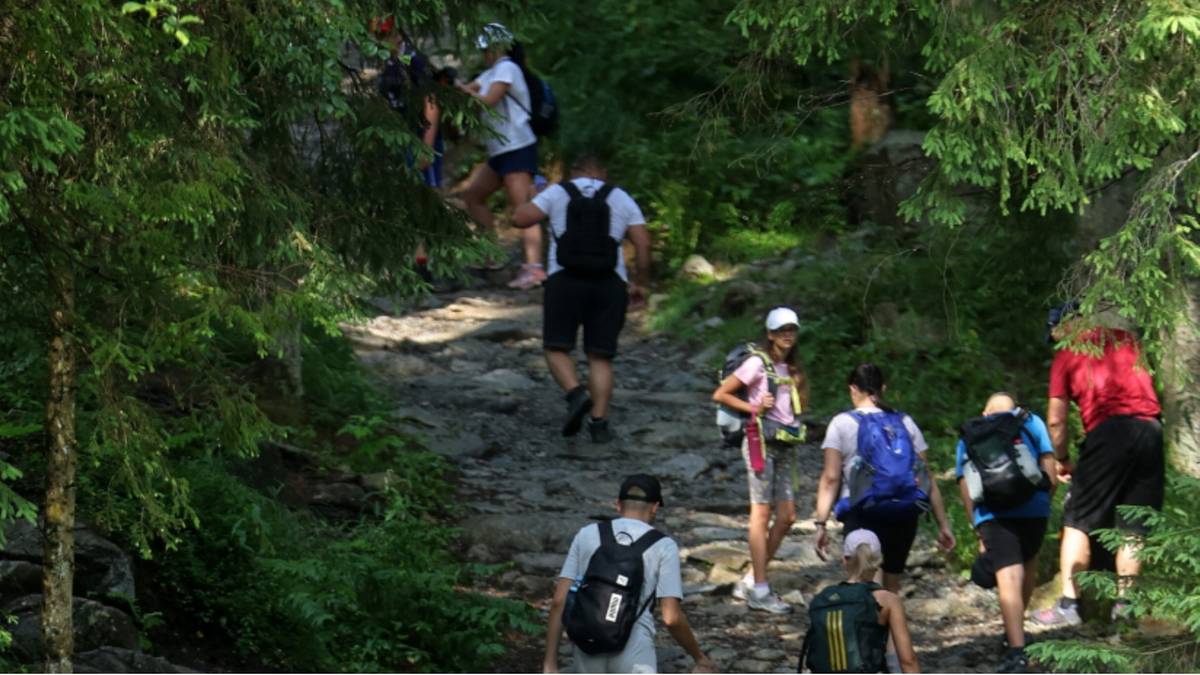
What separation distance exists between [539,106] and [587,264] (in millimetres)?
3580

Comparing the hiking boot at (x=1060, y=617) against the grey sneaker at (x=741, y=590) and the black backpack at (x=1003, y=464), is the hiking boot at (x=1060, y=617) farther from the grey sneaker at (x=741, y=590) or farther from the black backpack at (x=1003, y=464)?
the grey sneaker at (x=741, y=590)

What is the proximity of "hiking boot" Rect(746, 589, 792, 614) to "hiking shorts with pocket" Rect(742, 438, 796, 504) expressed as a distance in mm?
630

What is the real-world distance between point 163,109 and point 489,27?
13.4 ft

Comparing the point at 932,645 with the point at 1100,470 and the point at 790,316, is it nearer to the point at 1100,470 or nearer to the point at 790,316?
the point at 1100,470

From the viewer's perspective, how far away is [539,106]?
15.8 metres

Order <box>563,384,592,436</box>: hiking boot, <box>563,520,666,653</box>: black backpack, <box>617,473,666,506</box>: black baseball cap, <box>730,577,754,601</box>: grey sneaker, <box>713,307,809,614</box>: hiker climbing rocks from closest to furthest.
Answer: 1. <box>563,520,666,653</box>: black backpack
2. <box>617,473,666,506</box>: black baseball cap
3. <box>713,307,809,614</box>: hiker climbing rocks
4. <box>730,577,754,601</box>: grey sneaker
5. <box>563,384,592,436</box>: hiking boot

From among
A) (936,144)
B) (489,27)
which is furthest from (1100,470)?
(489,27)

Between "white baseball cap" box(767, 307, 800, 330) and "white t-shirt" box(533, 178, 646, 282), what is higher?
"white t-shirt" box(533, 178, 646, 282)

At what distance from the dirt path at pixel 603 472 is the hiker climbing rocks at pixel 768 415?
2.16 ft

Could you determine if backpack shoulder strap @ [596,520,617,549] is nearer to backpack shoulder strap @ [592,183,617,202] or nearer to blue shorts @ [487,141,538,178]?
backpack shoulder strap @ [592,183,617,202]

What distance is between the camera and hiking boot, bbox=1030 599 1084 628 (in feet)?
34.4

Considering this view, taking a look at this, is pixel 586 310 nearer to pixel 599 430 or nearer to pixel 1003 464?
pixel 599 430

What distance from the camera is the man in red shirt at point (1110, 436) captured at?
9.80 metres

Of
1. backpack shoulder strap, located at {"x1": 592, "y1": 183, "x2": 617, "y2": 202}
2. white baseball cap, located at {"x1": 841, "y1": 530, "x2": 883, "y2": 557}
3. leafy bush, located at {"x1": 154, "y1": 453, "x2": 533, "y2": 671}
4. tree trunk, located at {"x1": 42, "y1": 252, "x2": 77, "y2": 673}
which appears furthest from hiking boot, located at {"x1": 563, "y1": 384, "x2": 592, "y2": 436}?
tree trunk, located at {"x1": 42, "y1": 252, "x2": 77, "y2": 673}
